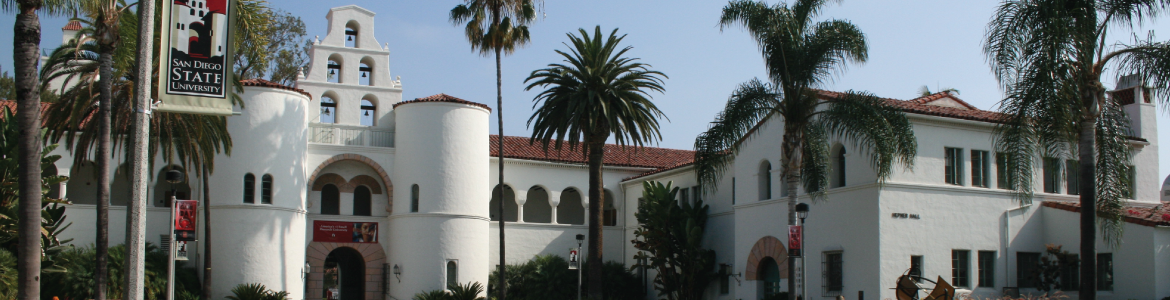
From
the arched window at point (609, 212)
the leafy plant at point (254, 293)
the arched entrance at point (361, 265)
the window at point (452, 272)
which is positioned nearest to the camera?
the leafy plant at point (254, 293)

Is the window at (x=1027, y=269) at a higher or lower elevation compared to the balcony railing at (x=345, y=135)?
lower

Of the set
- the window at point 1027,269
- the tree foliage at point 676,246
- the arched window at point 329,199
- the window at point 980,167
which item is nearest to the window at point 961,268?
the window at point 1027,269

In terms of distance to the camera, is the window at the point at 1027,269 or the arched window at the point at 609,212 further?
the arched window at the point at 609,212

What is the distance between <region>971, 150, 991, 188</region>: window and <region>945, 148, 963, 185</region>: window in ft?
1.73

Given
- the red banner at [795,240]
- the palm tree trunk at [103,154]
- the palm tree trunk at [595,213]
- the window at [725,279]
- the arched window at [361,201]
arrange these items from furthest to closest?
the arched window at [361,201] < the window at [725,279] < the palm tree trunk at [595,213] < the red banner at [795,240] < the palm tree trunk at [103,154]

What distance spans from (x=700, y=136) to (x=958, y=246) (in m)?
7.29

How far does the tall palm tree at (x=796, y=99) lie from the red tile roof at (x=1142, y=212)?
5.87m

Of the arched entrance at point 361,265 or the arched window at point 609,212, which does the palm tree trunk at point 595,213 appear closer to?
the arched entrance at point 361,265

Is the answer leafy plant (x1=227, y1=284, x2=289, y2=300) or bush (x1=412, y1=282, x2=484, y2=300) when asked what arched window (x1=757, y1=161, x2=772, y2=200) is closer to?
bush (x1=412, y1=282, x2=484, y2=300)

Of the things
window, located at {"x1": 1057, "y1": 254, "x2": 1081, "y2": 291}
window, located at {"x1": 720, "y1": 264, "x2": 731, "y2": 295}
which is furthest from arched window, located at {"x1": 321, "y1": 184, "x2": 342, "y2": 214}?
window, located at {"x1": 1057, "y1": 254, "x2": 1081, "y2": 291}

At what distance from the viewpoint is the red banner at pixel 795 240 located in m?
19.8

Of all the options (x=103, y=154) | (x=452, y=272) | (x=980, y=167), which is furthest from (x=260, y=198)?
(x=980, y=167)

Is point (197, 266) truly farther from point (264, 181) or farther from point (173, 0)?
point (173, 0)

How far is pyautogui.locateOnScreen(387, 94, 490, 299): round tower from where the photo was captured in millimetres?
33281
